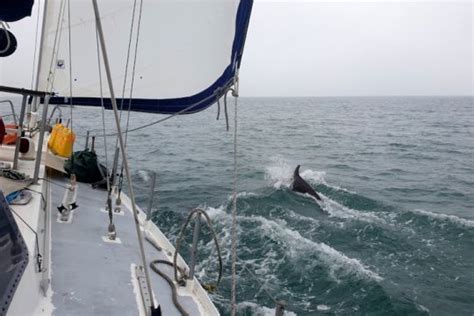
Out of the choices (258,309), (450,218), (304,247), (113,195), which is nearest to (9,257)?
(113,195)

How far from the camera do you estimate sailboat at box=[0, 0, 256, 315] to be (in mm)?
3605

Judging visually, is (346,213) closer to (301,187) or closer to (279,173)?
(301,187)

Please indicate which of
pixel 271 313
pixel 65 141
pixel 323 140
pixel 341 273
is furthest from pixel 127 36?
pixel 323 140

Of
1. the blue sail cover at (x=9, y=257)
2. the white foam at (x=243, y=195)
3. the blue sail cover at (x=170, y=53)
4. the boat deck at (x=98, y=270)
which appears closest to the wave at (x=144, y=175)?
the white foam at (x=243, y=195)

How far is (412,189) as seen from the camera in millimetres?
18125

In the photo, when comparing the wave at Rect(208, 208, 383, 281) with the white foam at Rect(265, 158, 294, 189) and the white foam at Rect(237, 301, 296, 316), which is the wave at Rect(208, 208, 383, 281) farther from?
the white foam at Rect(265, 158, 294, 189)

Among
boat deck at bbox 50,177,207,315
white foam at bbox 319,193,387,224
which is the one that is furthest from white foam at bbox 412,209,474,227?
boat deck at bbox 50,177,207,315

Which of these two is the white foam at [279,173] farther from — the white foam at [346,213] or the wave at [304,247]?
the wave at [304,247]

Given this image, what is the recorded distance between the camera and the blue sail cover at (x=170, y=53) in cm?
482

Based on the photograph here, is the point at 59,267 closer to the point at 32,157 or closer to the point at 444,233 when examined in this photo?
the point at 32,157

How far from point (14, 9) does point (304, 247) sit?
8274 mm

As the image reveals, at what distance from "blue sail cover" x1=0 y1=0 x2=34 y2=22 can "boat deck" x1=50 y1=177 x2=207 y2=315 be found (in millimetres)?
2551

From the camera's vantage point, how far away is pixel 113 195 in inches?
301

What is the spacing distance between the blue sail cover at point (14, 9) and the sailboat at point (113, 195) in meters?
0.01
